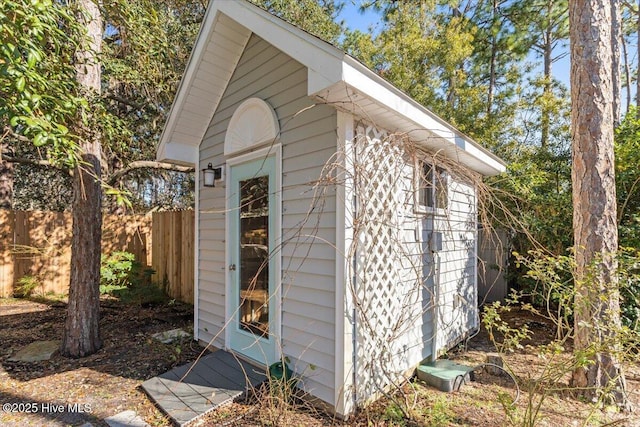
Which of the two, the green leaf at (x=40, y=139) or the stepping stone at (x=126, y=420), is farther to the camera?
the stepping stone at (x=126, y=420)

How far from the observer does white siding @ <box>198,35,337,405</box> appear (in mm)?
2910

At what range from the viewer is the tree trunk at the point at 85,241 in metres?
4.11

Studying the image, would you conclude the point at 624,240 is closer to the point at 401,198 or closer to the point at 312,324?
the point at 401,198

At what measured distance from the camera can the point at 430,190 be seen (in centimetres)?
418

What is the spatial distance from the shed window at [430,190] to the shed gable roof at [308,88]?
282 millimetres

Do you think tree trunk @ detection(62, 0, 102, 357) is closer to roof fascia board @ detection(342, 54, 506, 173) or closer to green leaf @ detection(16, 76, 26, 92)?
green leaf @ detection(16, 76, 26, 92)

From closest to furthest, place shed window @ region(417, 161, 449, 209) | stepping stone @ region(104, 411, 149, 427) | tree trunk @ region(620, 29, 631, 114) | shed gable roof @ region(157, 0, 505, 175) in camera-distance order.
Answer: shed gable roof @ region(157, 0, 505, 175) < stepping stone @ region(104, 411, 149, 427) < shed window @ region(417, 161, 449, 209) < tree trunk @ region(620, 29, 631, 114)

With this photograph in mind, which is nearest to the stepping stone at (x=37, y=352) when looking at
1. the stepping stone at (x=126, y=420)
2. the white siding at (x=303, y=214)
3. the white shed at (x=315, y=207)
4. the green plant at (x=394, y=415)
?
the white shed at (x=315, y=207)

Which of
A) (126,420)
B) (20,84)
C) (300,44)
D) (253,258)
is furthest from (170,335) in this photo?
(300,44)

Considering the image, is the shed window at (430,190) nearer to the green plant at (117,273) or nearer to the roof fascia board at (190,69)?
the roof fascia board at (190,69)

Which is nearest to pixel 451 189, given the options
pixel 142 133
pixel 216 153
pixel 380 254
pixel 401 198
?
pixel 401 198

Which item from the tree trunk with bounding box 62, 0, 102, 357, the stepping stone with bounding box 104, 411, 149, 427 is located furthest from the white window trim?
the tree trunk with bounding box 62, 0, 102, 357

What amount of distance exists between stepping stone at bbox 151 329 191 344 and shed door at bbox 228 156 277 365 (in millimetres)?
1192

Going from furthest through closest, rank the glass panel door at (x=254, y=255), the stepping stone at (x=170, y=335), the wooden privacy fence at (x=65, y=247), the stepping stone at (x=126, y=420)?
the wooden privacy fence at (x=65, y=247)
the stepping stone at (x=170, y=335)
the glass panel door at (x=254, y=255)
the stepping stone at (x=126, y=420)
